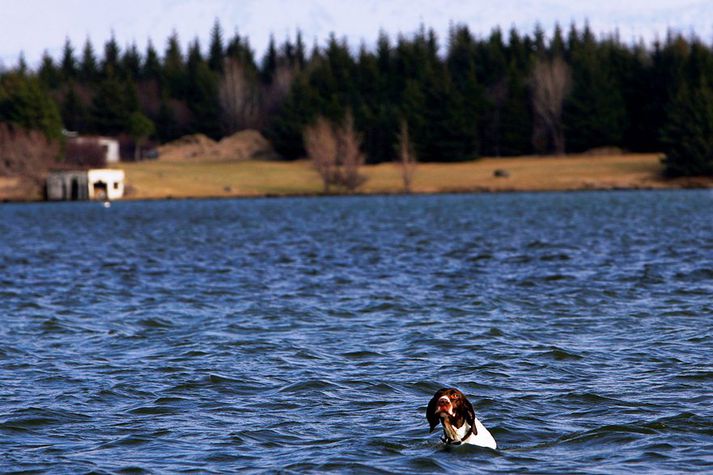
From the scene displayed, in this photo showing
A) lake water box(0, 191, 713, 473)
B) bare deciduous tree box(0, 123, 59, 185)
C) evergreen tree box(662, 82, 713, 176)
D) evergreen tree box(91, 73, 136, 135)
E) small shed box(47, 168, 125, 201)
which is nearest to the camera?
lake water box(0, 191, 713, 473)

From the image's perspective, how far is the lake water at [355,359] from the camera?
14391 millimetres

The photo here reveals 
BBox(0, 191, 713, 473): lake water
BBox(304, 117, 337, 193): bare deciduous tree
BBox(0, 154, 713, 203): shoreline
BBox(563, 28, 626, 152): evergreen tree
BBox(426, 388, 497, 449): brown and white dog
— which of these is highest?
BBox(563, 28, 626, 152): evergreen tree

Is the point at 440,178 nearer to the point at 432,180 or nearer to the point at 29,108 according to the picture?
the point at 432,180

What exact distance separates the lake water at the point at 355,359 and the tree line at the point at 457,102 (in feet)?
330

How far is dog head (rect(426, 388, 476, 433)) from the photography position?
1309 cm

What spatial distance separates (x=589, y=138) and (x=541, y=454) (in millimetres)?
143894

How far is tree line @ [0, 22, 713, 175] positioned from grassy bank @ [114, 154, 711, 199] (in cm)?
360

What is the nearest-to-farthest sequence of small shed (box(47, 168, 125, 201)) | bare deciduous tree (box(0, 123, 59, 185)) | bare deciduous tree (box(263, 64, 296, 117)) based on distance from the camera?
bare deciduous tree (box(0, 123, 59, 185)) → small shed (box(47, 168, 125, 201)) → bare deciduous tree (box(263, 64, 296, 117))

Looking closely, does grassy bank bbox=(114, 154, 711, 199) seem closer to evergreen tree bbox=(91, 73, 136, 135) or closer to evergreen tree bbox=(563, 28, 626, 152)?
evergreen tree bbox=(563, 28, 626, 152)

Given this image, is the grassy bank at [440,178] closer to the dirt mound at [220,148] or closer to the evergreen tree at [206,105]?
the dirt mound at [220,148]

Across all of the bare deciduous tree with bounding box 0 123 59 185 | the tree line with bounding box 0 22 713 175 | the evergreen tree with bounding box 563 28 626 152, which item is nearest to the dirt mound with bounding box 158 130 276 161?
the tree line with bounding box 0 22 713 175

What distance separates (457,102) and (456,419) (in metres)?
142

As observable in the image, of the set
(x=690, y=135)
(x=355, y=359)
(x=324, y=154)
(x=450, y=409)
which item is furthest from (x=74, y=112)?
(x=450, y=409)

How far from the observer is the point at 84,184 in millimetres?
137125
